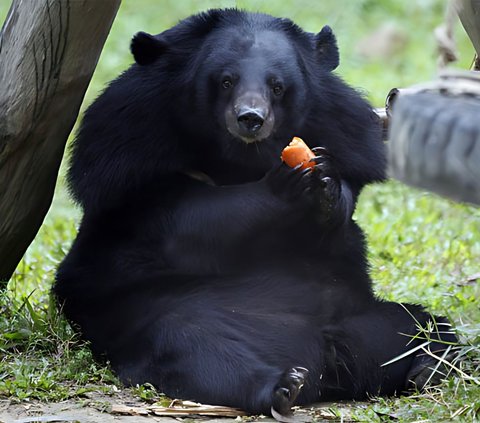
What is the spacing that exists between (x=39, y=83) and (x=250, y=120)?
0.95 meters

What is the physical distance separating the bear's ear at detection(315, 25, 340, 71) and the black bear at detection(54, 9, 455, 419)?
0.10 meters

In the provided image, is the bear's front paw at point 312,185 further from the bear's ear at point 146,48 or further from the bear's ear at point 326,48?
the bear's ear at point 146,48

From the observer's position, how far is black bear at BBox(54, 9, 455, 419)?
4.29 meters

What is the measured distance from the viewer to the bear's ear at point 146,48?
450 cm

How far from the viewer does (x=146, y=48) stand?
4.56m

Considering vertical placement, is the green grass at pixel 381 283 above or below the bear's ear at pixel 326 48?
below

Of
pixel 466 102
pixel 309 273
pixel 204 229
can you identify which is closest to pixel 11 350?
pixel 204 229

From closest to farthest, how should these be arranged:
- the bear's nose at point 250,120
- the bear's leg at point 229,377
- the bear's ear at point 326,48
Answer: the bear's leg at point 229,377, the bear's nose at point 250,120, the bear's ear at point 326,48

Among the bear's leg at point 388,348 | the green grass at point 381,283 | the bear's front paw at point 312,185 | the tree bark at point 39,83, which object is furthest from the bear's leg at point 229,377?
the tree bark at point 39,83

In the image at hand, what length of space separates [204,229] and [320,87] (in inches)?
38.2

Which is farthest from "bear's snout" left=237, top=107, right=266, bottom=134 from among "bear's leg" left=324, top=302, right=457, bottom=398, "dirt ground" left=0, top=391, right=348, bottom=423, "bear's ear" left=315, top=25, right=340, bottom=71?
"dirt ground" left=0, top=391, right=348, bottom=423

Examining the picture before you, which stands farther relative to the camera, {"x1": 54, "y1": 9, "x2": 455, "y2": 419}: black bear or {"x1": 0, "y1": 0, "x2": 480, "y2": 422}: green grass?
{"x1": 54, "y1": 9, "x2": 455, "y2": 419}: black bear

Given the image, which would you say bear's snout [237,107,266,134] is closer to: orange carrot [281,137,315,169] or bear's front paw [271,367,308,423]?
orange carrot [281,137,315,169]

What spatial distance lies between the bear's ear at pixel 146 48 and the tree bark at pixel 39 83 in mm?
204
